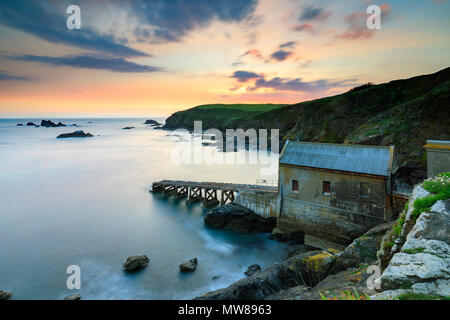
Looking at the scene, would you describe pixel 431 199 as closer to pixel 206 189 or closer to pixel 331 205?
pixel 331 205

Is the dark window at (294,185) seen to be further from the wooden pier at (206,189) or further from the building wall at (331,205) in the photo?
the wooden pier at (206,189)

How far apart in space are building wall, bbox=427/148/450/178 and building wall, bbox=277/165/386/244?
2.53 metres

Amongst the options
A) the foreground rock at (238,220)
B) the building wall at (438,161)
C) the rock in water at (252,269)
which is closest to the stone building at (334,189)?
the foreground rock at (238,220)

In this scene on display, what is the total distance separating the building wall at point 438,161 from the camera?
14.1 metres

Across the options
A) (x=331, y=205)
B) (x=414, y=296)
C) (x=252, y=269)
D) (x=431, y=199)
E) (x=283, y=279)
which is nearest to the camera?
(x=414, y=296)

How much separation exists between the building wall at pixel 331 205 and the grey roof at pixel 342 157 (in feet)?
1.54

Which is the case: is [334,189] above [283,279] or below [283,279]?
above

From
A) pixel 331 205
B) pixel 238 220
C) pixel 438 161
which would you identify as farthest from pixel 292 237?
pixel 438 161

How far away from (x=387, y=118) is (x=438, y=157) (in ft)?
103

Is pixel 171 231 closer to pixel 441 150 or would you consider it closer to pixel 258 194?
pixel 258 194

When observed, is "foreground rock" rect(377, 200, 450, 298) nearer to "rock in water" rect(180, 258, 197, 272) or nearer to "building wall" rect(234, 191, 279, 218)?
"rock in water" rect(180, 258, 197, 272)

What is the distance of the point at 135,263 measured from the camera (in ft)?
55.3

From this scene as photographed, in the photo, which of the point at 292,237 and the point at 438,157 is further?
the point at 292,237

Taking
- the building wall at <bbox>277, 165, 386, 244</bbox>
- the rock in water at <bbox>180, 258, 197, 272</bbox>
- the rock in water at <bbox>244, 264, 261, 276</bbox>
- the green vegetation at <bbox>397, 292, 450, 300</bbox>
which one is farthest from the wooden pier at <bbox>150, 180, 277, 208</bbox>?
the green vegetation at <bbox>397, 292, 450, 300</bbox>
